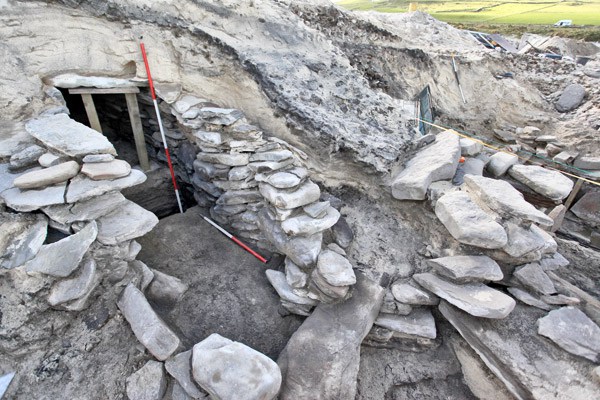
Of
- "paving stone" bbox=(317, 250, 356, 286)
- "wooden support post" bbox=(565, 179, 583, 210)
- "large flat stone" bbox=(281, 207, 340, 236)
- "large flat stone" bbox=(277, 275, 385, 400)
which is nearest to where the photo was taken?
"large flat stone" bbox=(277, 275, 385, 400)

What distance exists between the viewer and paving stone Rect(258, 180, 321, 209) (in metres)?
3.58

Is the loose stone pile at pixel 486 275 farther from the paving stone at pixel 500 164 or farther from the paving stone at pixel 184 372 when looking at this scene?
the paving stone at pixel 184 372

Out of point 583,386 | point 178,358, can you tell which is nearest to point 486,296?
point 583,386

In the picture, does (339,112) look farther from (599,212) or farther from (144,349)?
(599,212)

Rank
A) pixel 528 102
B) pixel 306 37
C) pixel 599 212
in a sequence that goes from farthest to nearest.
A: pixel 528 102
pixel 599 212
pixel 306 37

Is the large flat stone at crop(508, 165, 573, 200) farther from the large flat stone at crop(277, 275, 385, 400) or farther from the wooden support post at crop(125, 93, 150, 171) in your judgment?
the wooden support post at crop(125, 93, 150, 171)

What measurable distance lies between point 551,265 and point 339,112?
354 centimetres

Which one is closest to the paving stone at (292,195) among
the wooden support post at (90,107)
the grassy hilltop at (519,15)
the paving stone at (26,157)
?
the paving stone at (26,157)

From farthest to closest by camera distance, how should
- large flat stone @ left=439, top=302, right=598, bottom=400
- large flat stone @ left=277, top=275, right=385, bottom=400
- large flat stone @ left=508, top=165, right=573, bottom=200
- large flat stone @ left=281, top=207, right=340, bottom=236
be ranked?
large flat stone @ left=508, top=165, right=573, bottom=200, large flat stone @ left=281, top=207, right=340, bottom=236, large flat stone @ left=277, top=275, right=385, bottom=400, large flat stone @ left=439, top=302, right=598, bottom=400

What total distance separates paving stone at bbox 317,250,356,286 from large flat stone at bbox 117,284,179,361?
1.60m

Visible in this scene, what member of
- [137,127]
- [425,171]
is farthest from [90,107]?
[425,171]

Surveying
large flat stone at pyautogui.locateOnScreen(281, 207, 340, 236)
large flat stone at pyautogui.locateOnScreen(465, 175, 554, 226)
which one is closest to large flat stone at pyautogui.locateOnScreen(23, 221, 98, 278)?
large flat stone at pyautogui.locateOnScreen(281, 207, 340, 236)

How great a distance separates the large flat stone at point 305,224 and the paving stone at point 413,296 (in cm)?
109

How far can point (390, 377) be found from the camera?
11.1ft
